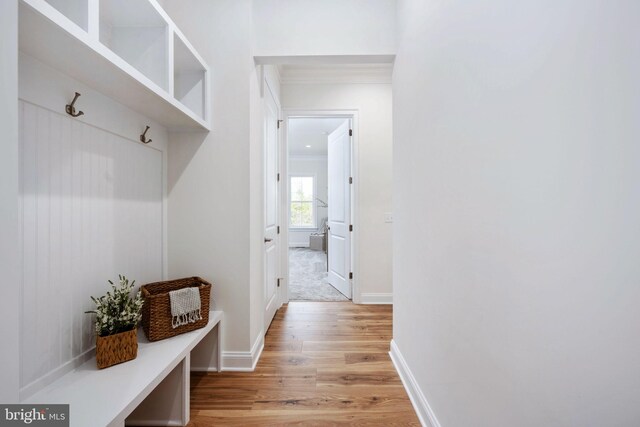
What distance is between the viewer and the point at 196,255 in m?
2.05

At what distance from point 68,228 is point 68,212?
7 cm

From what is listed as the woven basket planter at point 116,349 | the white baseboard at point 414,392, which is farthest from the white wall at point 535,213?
the woven basket planter at point 116,349

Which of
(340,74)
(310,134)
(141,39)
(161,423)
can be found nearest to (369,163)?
(340,74)

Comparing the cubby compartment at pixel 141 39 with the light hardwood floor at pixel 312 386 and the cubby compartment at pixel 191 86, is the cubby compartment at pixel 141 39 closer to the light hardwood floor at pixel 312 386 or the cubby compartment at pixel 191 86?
the cubby compartment at pixel 191 86

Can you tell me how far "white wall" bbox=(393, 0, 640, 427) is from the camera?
0.53 meters

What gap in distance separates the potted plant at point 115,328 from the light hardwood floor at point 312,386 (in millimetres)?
556

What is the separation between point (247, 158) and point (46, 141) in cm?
106

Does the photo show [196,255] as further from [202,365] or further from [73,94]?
[73,94]

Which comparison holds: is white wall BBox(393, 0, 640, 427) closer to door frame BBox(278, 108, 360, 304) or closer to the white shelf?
the white shelf

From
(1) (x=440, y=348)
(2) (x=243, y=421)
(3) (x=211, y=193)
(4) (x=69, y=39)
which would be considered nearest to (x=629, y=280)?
(1) (x=440, y=348)

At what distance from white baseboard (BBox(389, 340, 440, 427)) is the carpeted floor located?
158 centimetres

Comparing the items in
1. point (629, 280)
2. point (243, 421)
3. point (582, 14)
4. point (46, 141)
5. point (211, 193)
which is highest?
point (582, 14)

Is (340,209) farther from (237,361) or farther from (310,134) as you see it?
(310,134)

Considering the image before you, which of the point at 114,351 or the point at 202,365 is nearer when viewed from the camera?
the point at 114,351
